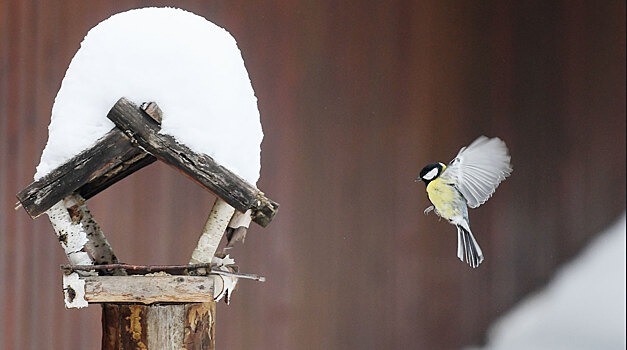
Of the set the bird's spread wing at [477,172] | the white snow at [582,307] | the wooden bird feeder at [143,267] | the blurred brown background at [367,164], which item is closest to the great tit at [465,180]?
the bird's spread wing at [477,172]

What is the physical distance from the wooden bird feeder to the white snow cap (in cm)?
2

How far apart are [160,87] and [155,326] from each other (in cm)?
34

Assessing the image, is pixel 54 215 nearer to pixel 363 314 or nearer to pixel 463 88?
pixel 363 314

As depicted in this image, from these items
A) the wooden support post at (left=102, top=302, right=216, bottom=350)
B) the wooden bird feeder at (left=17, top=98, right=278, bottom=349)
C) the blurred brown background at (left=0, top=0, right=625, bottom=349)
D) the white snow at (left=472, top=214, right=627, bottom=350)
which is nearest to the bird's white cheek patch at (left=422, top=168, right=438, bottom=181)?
the wooden bird feeder at (left=17, top=98, right=278, bottom=349)

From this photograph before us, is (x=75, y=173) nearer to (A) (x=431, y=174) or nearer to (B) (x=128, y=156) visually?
(B) (x=128, y=156)

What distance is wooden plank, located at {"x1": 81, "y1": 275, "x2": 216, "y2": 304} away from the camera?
138 centimetres

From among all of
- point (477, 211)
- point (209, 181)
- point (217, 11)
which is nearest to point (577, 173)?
point (477, 211)

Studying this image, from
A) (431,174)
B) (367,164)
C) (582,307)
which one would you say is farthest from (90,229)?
(582,307)

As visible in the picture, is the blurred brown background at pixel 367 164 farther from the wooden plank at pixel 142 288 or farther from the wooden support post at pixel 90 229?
the wooden plank at pixel 142 288

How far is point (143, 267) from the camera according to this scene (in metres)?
→ 1.41

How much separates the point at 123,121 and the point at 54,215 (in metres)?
0.17

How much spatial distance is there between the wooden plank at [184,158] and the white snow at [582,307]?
179 cm

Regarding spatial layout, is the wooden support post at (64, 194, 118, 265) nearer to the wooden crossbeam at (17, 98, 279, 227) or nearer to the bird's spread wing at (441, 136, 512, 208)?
the wooden crossbeam at (17, 98, 279, 227)

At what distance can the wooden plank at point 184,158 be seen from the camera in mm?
1377
